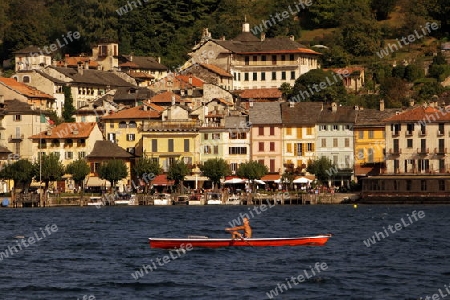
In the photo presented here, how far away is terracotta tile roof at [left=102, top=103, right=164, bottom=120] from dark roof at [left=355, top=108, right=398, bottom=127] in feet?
62.5

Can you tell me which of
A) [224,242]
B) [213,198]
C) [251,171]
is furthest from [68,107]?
[224,242]

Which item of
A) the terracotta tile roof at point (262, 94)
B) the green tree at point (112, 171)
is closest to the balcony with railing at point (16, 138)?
the green tree at point (112, 171)

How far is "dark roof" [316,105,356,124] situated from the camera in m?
129

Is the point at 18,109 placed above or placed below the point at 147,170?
above

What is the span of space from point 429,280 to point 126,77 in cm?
10410

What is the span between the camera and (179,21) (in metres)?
174

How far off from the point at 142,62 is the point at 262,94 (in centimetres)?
2348

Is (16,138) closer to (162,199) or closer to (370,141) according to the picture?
(162,199)

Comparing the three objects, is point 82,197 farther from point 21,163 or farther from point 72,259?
point 72,259

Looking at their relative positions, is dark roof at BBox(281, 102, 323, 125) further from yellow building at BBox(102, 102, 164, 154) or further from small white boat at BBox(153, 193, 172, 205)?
small white boat at BBox(153, 193, 172, 205)

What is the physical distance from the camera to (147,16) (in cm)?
17212

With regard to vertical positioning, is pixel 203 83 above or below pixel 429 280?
above

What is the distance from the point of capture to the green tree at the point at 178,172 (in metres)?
128

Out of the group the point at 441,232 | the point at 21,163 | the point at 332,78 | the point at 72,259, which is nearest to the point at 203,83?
the point at 332,78
